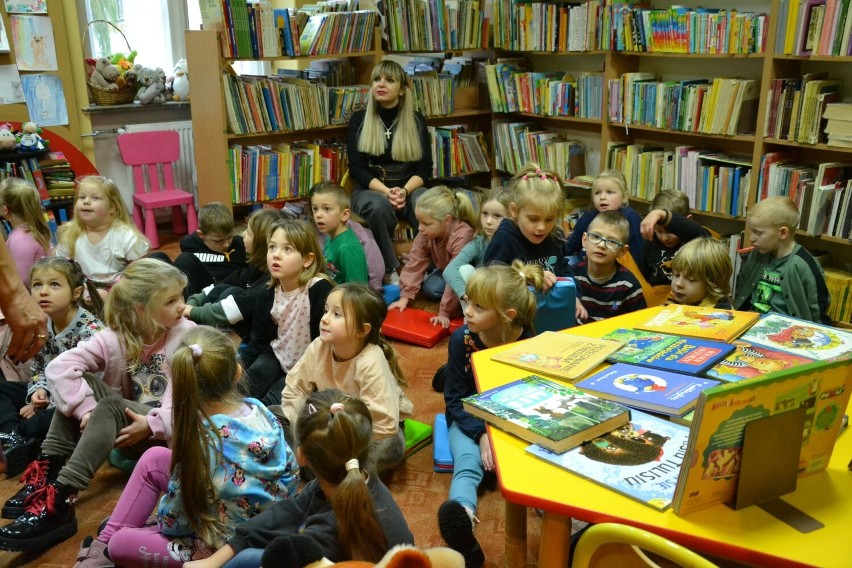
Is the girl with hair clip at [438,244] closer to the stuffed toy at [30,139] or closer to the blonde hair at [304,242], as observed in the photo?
the blonde hair at [304,242]

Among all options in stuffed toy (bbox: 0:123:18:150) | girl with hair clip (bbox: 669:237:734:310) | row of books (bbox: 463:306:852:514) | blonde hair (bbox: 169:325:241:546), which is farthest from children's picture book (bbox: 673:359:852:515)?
stuffed toy (bbox: 0:123:18:150)

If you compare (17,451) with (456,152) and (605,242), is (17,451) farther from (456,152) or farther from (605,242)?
(456,152)

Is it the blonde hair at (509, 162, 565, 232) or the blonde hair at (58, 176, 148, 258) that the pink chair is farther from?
the blonde hair at (509, 162, 565, 232)

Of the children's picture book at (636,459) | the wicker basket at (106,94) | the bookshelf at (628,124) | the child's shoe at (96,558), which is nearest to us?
the children's picture book at (636,459)

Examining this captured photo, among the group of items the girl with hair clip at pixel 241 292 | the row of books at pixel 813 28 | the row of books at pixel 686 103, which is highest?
the row of books at pixel 813 28

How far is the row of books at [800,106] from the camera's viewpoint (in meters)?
3.65

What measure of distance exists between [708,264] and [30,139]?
412 centimetres

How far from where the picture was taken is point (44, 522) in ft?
7.32

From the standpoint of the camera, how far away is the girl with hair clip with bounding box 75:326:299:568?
1.87 meters

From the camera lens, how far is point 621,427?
1630mm

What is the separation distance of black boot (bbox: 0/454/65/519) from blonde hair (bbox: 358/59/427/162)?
2815 mm

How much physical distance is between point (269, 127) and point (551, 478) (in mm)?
3740

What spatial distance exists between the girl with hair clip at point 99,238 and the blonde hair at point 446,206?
1.35 metres

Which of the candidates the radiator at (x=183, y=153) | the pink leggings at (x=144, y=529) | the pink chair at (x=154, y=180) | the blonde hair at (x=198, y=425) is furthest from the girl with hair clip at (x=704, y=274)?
the radiator at (x=183, y=153)
